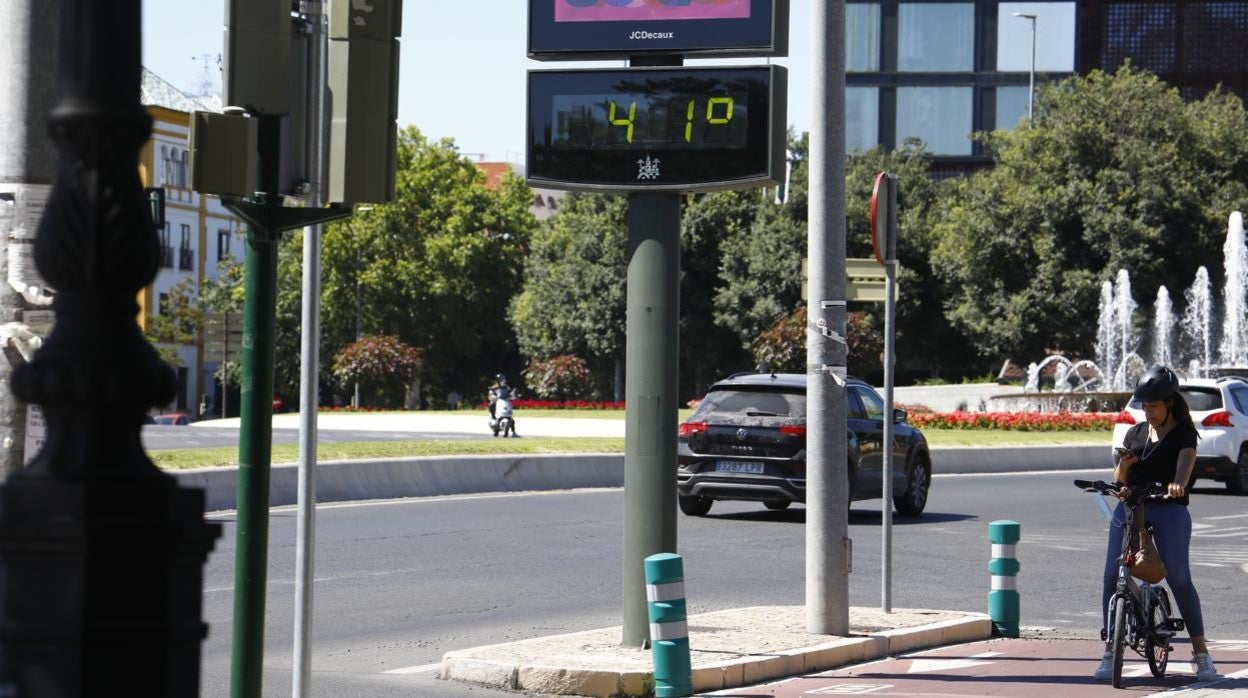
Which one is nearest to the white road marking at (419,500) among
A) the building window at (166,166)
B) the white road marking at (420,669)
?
the white road marking at (420,669)

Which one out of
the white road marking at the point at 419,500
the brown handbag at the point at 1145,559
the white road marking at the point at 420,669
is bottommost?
the white road marking at the point at 419,500

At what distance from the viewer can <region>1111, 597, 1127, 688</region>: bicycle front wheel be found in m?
10.6

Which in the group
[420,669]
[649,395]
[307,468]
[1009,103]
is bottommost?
[420,669]

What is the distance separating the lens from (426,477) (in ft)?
84.5

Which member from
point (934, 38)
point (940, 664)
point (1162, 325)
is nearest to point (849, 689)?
point (940, 664)

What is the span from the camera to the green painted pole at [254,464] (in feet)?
21.2

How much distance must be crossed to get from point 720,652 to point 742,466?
427 inches

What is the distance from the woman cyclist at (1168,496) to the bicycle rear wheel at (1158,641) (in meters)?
0.09

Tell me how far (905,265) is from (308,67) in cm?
6384

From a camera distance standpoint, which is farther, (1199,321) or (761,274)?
(761,274)

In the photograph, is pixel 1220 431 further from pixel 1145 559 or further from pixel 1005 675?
pixel 1145 559

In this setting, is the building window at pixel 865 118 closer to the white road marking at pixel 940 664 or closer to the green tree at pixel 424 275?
the green tree at pixel 424 275

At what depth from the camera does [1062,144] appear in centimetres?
6256

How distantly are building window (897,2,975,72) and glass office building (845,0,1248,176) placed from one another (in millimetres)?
39
